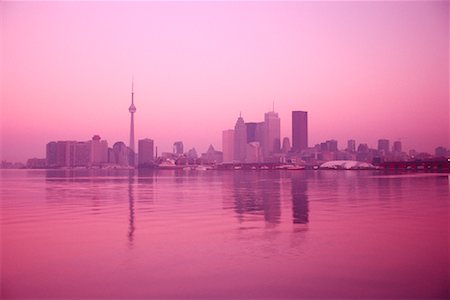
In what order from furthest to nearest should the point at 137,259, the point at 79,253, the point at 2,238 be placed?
the point at 2,238, the point at 79,253, the point at 137,259

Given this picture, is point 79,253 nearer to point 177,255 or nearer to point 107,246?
point 107,246

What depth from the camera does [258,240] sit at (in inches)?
829

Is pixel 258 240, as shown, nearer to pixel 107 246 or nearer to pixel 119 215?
pixel 107 246

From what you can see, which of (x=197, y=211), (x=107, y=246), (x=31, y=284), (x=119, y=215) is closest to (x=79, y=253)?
(x=107, y=246)

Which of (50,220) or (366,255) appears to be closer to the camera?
(366,255)

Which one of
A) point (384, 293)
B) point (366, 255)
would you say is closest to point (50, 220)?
point (366, 255)

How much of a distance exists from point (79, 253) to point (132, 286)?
19.6 feet

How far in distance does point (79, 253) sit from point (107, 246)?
1511 mm

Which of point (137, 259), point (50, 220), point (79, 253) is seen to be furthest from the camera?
point (50, 220)

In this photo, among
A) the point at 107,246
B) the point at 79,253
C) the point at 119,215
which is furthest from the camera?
the point at 119,215

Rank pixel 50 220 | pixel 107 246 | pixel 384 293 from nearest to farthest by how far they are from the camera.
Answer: pixel 384 293, pixel 107 246, pixel 50 220

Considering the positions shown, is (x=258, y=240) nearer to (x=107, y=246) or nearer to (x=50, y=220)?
(x=107, y=246)

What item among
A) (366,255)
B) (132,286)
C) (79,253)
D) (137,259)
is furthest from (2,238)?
(366,255)

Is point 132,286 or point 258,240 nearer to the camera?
point 132,286
